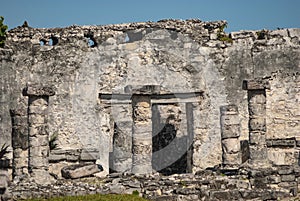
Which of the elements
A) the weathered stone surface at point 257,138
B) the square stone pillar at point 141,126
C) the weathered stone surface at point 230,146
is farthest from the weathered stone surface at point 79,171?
the weathered stone surface at point 257,138

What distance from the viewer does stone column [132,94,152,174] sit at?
16688 mm

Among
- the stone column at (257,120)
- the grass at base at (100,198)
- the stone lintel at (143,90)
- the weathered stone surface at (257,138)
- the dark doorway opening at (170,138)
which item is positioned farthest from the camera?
the dark doorway opening at (170,138)

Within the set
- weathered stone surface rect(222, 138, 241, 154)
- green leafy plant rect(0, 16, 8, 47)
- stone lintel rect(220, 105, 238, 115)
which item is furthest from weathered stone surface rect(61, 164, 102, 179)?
green leafy plant rect(0, 16, 8, 47)

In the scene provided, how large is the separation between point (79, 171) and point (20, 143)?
222 centimetres

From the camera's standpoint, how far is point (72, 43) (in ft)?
70.6

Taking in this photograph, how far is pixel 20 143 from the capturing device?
712 inches

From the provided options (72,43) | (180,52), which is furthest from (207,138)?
(72,43)

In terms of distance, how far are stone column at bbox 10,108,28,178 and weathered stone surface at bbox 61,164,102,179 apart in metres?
1.50

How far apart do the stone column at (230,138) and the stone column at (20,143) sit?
18.6 ft

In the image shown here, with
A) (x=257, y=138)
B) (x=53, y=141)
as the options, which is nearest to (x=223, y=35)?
(x=257, y=138)

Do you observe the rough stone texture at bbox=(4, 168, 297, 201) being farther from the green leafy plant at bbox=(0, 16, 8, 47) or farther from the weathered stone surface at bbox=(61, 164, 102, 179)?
the green leafy plant at bbox=(0, 16, 8, 47)

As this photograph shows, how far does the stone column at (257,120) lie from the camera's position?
16859 millimetres

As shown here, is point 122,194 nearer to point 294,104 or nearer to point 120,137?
point 120,137

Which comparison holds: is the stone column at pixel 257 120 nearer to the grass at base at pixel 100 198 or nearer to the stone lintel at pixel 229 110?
the stone lintel at pixel 229 110
